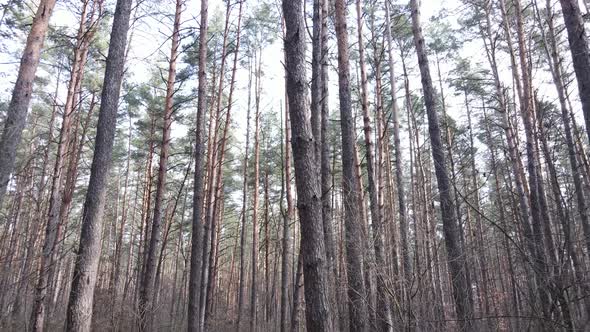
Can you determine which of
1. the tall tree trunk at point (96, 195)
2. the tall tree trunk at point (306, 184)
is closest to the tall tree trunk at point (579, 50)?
the tall tree trunk at point (306, 184)

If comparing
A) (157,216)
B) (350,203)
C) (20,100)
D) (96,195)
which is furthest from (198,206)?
(350,203)

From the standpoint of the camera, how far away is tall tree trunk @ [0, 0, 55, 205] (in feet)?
21.5

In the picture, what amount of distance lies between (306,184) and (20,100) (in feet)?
22.9

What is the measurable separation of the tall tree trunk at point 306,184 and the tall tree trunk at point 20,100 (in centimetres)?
617

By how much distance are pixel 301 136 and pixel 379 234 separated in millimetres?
2346

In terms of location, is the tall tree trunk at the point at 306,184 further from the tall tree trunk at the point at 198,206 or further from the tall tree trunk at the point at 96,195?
the tall tree trunk at the point at 198,206

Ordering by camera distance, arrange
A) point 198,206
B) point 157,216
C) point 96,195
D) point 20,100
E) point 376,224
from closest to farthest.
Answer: point 376,224, point 96,195, point 20,100, point 198,206, point 157,216

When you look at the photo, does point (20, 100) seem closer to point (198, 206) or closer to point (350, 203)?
point (198, 206)

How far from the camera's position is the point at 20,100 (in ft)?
22.9

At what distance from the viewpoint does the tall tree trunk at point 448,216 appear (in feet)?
16.4

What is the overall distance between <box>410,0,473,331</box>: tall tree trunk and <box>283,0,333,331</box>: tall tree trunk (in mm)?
1949

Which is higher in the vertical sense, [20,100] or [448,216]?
[20,100]

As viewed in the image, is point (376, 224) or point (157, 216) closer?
point (376, 224)

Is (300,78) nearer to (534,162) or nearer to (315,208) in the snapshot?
(315,208)
